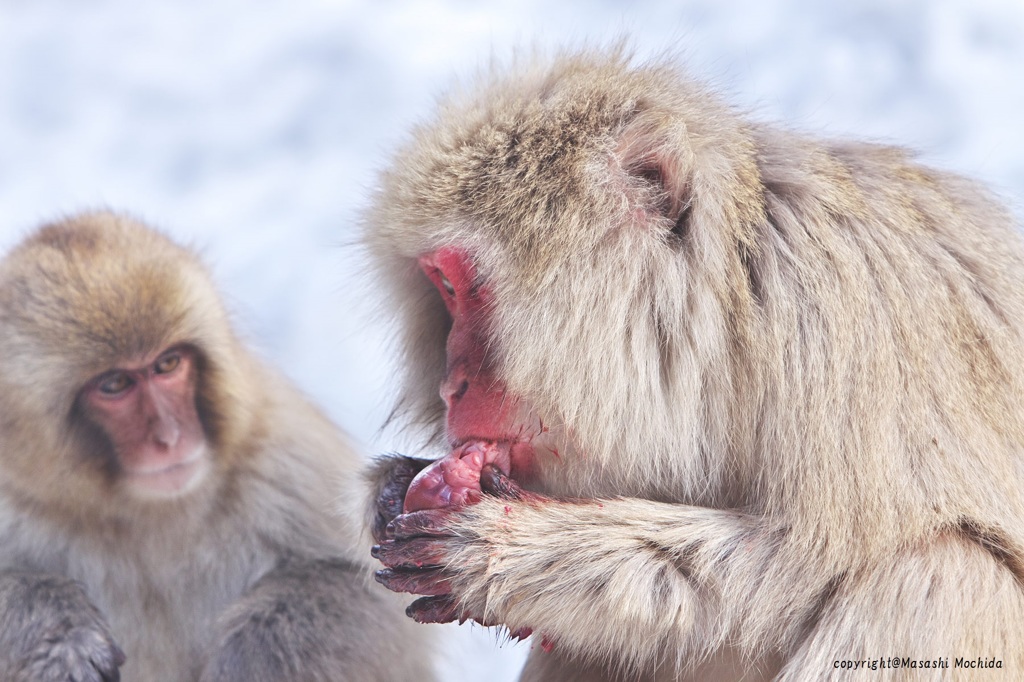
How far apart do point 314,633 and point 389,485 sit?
0.81 metres

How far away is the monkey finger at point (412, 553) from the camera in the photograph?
70.5 inches

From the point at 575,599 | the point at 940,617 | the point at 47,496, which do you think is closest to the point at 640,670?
the point at 575,599

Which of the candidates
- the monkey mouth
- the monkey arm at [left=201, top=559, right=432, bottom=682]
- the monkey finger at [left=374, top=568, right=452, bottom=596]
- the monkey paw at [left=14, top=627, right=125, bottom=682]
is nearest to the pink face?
the monkey mouth

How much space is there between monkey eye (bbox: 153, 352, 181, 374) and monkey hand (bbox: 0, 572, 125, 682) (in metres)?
0.65

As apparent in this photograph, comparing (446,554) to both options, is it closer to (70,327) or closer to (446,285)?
(446,285)

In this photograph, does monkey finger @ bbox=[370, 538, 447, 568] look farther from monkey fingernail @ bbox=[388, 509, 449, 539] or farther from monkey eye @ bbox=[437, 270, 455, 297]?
monkey eye @ bbox=[437, 270, 455, 297]

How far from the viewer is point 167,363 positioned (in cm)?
311

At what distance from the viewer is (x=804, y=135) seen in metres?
2.21

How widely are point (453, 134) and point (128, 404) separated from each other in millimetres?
1497

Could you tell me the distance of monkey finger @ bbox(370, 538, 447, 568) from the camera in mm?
1790

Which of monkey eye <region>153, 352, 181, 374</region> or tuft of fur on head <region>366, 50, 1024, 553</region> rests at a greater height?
tuft of fur on head <region>366, 50, 1024, 553</region>

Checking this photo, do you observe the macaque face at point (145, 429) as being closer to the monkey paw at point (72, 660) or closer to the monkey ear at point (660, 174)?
the monkey paw at point (72, 660)

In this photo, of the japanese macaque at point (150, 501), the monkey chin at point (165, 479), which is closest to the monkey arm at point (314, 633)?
the japanese macaque at point (150, 501)

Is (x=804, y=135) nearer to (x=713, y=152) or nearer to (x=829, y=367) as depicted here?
(x=713, y=152)
